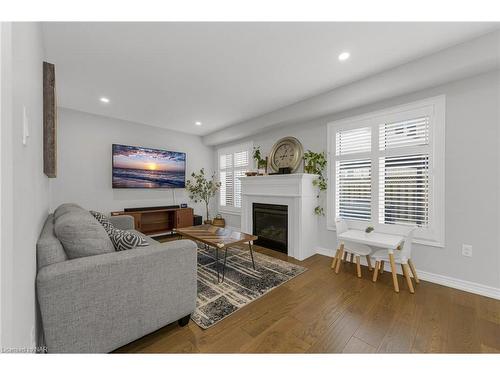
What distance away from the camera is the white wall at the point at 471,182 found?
2.01 meters

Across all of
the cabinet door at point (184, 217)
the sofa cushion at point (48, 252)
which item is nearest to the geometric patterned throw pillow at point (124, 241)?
the sofa cushion at point (48, 252)

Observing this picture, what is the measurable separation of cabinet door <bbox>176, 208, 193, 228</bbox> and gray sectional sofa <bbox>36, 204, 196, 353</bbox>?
3012 millimetres

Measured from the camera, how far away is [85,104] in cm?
331

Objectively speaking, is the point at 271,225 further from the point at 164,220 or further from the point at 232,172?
the point at 164,220

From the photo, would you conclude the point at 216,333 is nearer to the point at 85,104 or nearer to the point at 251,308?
the point at 251,308

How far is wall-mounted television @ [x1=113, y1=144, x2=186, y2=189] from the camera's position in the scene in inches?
156

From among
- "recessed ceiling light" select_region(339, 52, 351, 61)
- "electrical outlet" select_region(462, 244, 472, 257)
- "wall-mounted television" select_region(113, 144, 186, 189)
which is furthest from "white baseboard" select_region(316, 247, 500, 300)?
"wall-mounted television" select_region(113, 144, 186, 189)

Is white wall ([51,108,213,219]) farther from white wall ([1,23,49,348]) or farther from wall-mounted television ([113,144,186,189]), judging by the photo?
white wall ([1,23,49,348])

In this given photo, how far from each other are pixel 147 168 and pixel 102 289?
11.8 ft

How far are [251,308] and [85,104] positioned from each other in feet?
13.3

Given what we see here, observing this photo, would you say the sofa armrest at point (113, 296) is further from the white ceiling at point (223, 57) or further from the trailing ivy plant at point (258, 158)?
the trailing ivy plant at point (258, 158)

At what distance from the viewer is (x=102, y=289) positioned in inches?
45.3

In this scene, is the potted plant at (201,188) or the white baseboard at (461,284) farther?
the potted plant at (201,188)

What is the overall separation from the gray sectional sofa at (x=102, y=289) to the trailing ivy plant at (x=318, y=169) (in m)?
2.43
